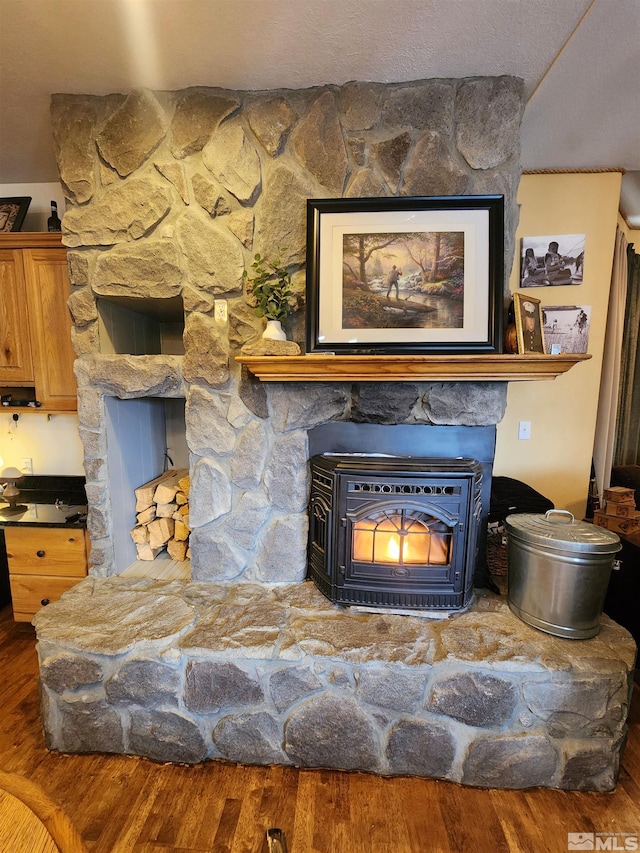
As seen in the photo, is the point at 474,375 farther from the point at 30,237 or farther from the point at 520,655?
the point at 30,237

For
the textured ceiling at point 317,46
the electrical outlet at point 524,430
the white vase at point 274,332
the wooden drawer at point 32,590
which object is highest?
the textured ceiling at point 317,46

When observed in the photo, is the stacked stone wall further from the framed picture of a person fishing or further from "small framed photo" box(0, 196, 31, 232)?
"small framed photo" box(0, 196, 31, 232)

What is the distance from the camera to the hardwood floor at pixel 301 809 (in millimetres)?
1233

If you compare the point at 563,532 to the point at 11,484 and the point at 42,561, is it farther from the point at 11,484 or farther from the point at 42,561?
the point at 11,484

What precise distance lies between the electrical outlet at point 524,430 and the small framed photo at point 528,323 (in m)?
1.02

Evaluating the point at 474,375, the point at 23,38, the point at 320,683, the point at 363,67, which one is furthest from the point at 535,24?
the point at 320,683

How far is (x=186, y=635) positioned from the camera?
151 centimetres

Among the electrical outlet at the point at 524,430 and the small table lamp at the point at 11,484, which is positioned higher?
the electrical outlet at the point at 524,430

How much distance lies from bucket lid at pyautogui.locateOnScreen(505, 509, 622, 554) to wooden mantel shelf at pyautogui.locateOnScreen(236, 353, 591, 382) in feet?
1.94

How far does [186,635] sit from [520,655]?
4.13ft

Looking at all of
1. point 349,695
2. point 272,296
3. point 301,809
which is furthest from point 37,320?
point 301,809

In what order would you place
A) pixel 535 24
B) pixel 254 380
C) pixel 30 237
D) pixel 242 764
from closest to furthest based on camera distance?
pixel 535 24
pixel 242 764
pixel 254 380
pixel 30 237

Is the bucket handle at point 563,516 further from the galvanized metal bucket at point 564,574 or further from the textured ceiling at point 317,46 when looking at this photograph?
the textured ceiling at point 317,46

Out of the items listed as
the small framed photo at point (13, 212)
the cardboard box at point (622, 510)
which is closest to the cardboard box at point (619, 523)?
the cardboard box at point (622, 510)
